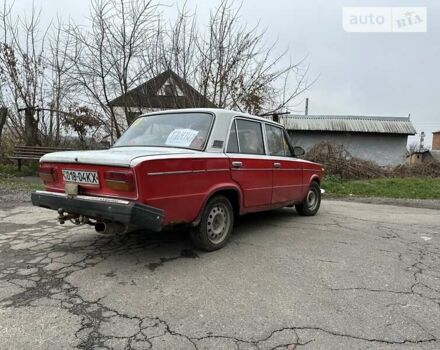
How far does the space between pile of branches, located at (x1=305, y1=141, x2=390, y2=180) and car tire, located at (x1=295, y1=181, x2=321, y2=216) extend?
7.39 m

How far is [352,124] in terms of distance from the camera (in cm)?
2506

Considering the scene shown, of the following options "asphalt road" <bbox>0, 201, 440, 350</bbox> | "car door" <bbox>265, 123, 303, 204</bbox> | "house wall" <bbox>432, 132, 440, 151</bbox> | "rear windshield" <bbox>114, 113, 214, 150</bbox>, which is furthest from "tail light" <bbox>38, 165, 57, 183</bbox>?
"house wall" <bbox>432, 132, 440, 151</bbox>

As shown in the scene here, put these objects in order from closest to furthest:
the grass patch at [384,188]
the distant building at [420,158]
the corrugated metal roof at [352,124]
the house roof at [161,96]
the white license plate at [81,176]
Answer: the white license plate at [81,176]
the grass patch at [384,188]
the house roof at [161,96]
the distant building at [420,158]
the corrugated metal roof at [352,124]

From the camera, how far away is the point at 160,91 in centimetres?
1245

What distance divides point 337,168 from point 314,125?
11.2 meters

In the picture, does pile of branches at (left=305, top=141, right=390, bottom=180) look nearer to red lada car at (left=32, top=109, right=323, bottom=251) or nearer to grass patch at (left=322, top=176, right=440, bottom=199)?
grass patch at (left=322, top=176, right=440, bottom=199)

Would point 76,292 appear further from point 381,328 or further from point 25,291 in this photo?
point 381,328

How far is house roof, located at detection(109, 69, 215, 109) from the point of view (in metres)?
12.3

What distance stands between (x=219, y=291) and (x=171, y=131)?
A: 7.31 feet

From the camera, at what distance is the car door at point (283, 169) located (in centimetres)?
576

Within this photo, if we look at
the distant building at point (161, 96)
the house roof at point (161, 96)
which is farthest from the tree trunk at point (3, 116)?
the house roof at point (161, 96)

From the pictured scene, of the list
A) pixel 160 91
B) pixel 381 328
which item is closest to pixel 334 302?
pixel 381 328

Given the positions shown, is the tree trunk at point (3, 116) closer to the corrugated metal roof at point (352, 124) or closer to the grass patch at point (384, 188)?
the grass patch at point (384, 188)

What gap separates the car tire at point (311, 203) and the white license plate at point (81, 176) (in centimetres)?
435
